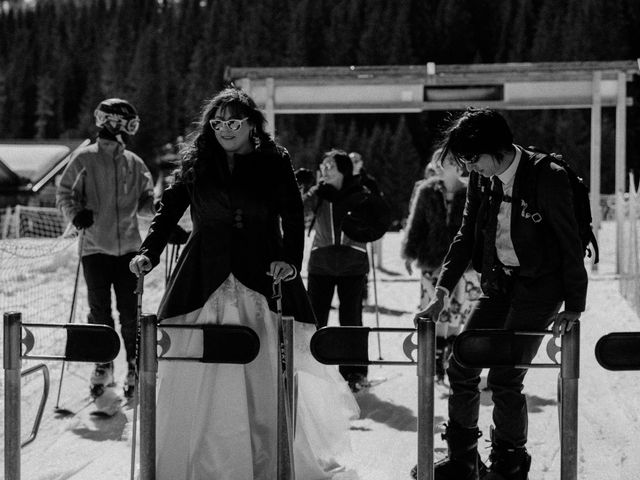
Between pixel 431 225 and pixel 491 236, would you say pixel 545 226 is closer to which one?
pixel 491 236

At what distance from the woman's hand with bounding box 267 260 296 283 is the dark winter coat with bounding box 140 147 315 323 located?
3.6 inches

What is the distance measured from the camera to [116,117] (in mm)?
6230

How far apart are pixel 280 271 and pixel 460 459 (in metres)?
1.09

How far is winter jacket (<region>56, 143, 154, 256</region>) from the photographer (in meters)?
6.15

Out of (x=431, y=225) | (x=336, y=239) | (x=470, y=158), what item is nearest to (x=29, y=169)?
(x=336, y=239)

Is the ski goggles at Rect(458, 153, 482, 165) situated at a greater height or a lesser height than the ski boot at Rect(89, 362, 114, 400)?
greater

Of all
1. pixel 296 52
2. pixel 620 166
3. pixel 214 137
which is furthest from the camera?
pixel 296 52

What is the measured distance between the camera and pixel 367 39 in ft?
269

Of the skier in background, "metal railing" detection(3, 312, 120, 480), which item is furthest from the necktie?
the skier in background

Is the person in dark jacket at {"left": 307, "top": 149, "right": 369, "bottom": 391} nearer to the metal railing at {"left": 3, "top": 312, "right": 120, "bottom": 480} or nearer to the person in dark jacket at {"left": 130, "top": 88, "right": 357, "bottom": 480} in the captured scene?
the person in dark jacket at {"left": 130, "top": 88, "right": 357, "bottom": 480}

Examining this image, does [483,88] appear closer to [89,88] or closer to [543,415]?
[543,415]

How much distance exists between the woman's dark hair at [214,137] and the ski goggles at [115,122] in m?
2.00

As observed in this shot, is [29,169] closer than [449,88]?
No

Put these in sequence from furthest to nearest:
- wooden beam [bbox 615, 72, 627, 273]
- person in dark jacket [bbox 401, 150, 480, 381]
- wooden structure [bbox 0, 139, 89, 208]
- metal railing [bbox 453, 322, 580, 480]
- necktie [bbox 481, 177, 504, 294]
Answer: wooden structure [bbox 0, 139, 89, 208] < wooden beam [bbox 615, 72, 627, 273] < person in dark jacket [bbox 401, 150, 480, 381] < necktie [bbox 481, 177, 504, 294] < metal railing [bbox 453, 322, 580, 480]
